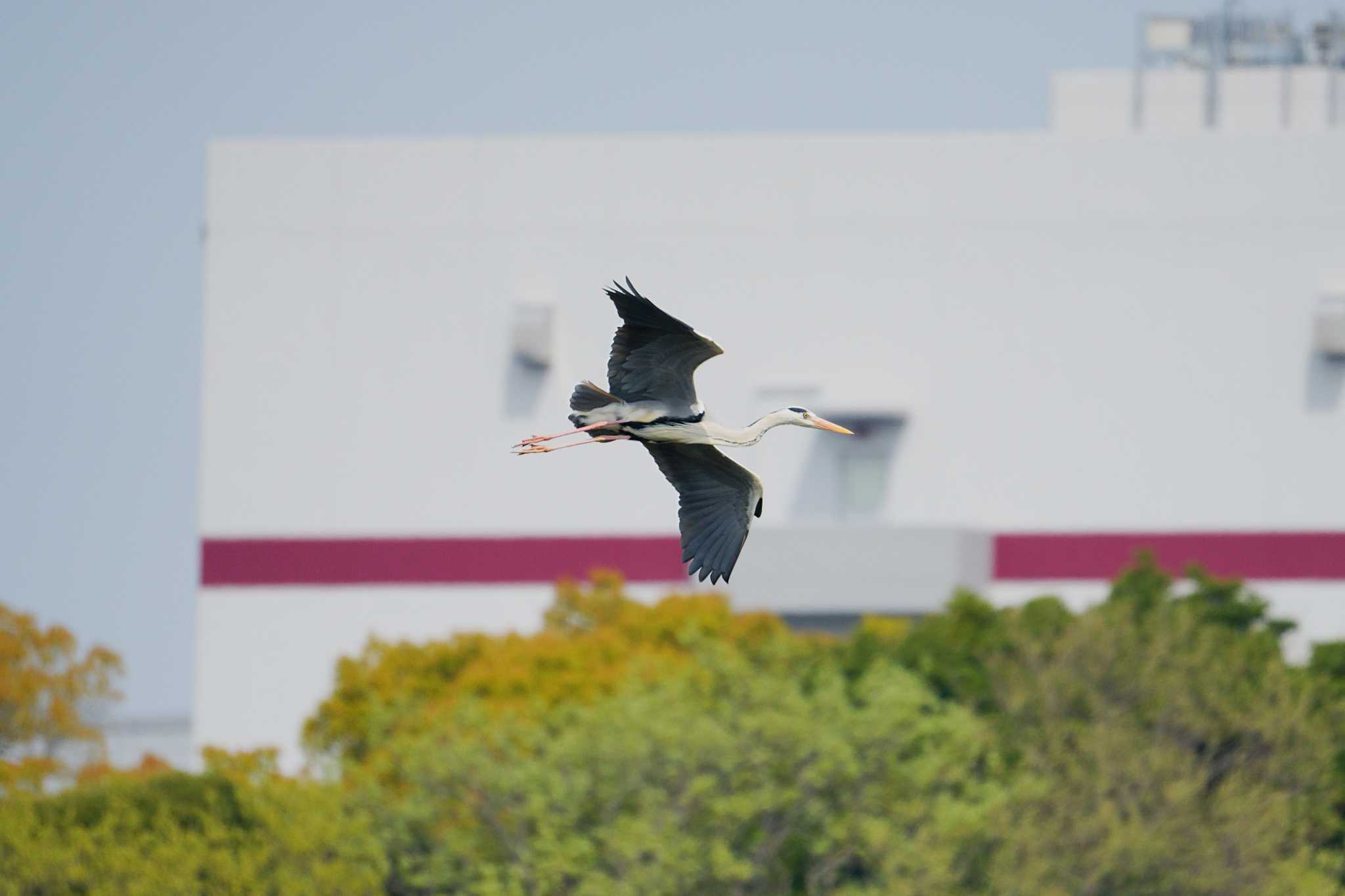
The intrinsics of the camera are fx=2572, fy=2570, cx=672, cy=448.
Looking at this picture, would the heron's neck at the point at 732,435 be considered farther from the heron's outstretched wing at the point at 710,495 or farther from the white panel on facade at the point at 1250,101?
the white panel on facade at the point at 1250,101

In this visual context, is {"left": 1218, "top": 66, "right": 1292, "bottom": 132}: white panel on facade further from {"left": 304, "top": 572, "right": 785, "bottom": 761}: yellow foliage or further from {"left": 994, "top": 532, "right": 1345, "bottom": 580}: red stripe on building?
{"left": 304, "top": 572, "right": 785, "bottom": 761}: yellow foliage

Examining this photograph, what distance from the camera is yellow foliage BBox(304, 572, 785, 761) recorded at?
36.2 metres

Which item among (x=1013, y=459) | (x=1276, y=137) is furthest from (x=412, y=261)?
(x=1276, y=137)

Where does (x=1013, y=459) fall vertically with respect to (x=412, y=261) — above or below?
below

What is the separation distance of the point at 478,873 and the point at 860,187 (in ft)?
81.9

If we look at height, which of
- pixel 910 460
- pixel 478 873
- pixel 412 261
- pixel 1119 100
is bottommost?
pixel 478 873

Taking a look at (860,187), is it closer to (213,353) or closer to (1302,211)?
(1302,211)

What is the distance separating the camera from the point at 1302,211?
167 feet

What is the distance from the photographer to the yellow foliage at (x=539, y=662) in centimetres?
3616

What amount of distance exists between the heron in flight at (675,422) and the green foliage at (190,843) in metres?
16.4

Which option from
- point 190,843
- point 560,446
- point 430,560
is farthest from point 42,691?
point 560,446

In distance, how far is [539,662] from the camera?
3766cm

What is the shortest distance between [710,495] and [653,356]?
4.16ft

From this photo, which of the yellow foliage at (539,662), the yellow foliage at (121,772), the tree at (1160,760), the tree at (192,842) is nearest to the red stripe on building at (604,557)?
the yellow foliage at (121,772)
